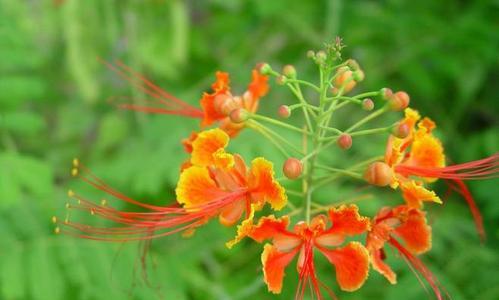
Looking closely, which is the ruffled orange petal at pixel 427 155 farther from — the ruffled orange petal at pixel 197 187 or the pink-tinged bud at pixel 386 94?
the ruffled orange petal at pixel 197 187

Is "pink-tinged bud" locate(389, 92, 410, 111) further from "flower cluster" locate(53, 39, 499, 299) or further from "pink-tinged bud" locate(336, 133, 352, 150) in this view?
"pink-tinged bud" locate(336, 133, 352, 150)

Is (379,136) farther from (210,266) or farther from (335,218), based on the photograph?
(335,218)

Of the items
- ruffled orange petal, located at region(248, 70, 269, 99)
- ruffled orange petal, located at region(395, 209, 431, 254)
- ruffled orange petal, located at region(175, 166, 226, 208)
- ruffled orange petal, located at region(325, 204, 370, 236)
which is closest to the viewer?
ruffled orange petal, located at region(325, 204, 370, 236)

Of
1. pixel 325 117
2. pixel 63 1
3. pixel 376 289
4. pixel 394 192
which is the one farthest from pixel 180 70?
pixel 325 117

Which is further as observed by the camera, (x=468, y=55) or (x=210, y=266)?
(x=468, y=55)

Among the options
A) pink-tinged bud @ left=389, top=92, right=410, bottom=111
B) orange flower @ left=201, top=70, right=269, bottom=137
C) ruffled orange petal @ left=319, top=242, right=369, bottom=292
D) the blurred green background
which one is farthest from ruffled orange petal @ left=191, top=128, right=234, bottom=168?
the blurred green background

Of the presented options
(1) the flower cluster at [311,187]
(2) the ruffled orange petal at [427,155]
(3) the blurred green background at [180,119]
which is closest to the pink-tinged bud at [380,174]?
(1) the flower cluster at [311,187]
